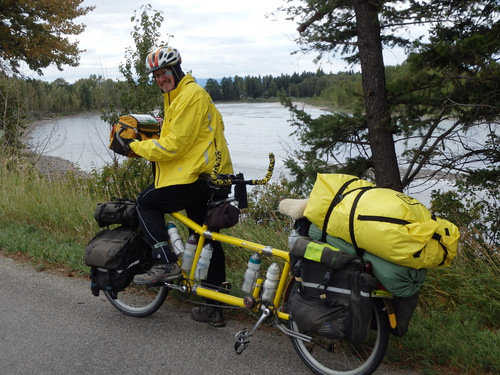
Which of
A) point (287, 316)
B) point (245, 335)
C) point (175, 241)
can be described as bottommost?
point (245, 335)

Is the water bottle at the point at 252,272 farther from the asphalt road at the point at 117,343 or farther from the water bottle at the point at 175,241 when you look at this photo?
the water bottle at the point at 175,241

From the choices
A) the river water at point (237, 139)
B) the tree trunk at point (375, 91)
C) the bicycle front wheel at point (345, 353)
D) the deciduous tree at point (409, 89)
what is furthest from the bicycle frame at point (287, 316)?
the river water at point (237, 139)

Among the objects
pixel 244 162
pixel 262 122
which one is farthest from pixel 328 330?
pixel 262 122

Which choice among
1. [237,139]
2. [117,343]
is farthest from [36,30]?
[117,343]

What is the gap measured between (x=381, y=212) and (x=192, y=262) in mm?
1760

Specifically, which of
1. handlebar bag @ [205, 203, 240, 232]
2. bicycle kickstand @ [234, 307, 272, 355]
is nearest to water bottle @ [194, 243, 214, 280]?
handlebar bag @ [205, 203, 240, 232]

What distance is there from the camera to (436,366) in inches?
124

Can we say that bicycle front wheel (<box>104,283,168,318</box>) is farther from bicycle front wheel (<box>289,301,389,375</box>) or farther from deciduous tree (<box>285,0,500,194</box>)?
deciduous tree (<box>285,0,500,194</box>)

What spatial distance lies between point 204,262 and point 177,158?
834mm

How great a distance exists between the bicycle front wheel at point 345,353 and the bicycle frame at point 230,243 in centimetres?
25

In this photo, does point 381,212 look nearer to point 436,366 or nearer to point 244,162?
point 436,366

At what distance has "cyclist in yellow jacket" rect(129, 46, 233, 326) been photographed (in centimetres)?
357

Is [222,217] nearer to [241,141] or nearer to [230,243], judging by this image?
[230,243]

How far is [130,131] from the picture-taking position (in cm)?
378
